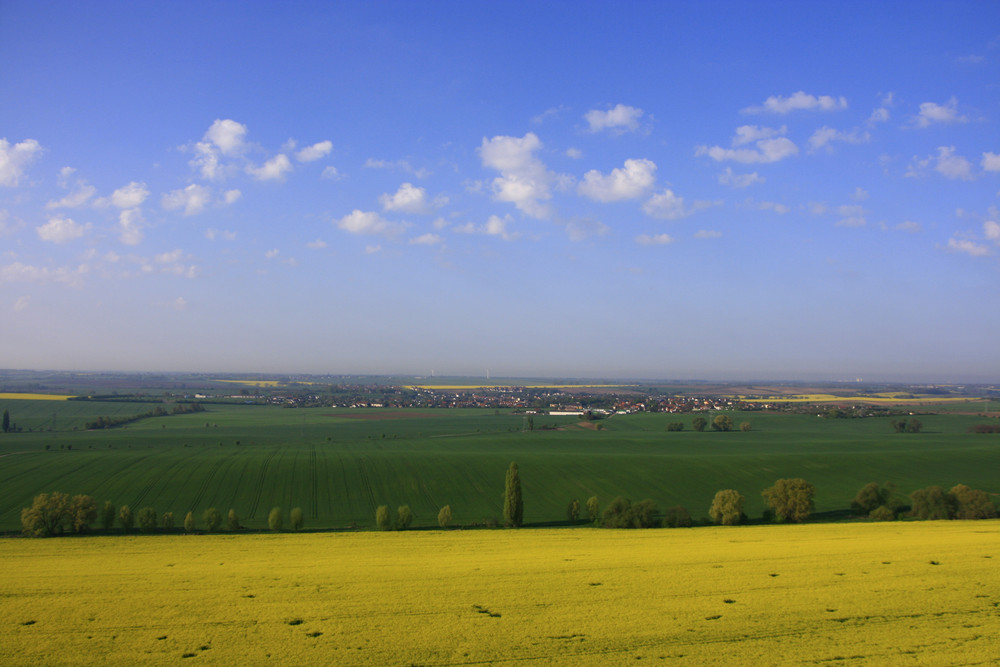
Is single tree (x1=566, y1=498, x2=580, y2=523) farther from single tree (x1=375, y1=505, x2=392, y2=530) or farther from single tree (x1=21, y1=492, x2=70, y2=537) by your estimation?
single tree (x1=21, y1=492, x2=70, y2=537)

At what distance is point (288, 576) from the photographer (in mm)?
20953

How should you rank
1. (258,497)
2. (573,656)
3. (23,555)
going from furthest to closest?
(258,497)
(23,555)
(573,656)

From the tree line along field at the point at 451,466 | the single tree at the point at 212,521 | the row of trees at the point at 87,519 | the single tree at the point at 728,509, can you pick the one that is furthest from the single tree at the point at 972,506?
the single tree at the point at 212,521

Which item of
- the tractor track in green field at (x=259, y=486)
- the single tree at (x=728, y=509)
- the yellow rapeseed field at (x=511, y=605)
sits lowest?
the tractor track in green field at (x=259, y=486)

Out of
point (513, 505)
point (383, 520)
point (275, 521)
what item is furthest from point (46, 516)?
point (513, 505)

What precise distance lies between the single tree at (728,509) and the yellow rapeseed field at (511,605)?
14278mm

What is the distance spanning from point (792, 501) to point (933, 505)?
8.84 m

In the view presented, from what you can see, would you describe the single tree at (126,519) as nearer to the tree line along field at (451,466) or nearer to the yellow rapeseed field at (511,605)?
the tree line along field at (451,466)

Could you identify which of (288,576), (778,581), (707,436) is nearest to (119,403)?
(707,436)

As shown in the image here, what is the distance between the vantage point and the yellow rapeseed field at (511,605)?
1359 cm

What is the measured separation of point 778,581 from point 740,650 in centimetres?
708

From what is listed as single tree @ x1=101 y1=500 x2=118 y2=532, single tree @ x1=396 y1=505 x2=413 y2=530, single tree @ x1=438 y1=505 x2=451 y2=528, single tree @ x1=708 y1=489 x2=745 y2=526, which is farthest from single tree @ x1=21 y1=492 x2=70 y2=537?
single tree @ x1=708 y1=489 x2=745 y2=526

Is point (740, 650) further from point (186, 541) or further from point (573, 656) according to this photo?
point (186, 541)

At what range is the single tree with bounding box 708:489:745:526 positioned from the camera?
41.7 m
